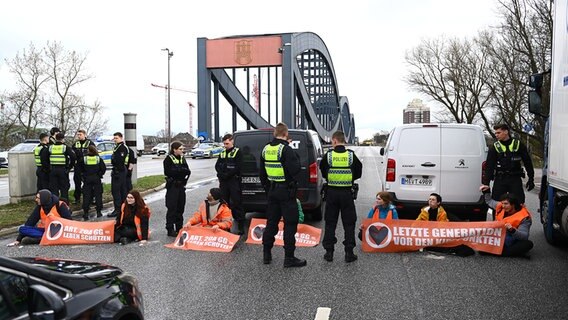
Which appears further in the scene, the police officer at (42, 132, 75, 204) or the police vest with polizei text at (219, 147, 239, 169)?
the police officer at (42, 132, 75, 204)

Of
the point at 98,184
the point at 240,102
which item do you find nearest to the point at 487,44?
the point at 98,184

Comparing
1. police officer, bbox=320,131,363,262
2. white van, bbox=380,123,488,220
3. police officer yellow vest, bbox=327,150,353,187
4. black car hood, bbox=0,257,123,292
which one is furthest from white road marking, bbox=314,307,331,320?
white van, bbox=380,123,488,220

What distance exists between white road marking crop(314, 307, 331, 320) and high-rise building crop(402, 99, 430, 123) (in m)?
92.6

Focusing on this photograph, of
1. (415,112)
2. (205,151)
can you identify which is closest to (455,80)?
(205,151)

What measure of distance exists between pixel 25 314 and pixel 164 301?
2.85 m

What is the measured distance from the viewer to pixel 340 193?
6.55m

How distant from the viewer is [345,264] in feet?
21.0

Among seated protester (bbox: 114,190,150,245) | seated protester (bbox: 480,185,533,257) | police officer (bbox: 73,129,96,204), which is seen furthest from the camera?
police officer (bbox: 73,129,96,204)

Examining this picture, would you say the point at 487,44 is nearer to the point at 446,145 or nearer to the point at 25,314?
the point at 446,145

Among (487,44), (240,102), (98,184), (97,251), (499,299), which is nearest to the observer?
(499,299)

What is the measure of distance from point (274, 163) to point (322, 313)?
2275mm

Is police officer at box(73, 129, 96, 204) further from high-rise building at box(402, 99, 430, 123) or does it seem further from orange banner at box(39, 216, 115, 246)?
high-rise building at box(402, 99, 430, 123)

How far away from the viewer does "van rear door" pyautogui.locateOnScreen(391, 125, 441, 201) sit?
28.1ft

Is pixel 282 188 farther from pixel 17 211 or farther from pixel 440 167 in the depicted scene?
pixel 17 211
